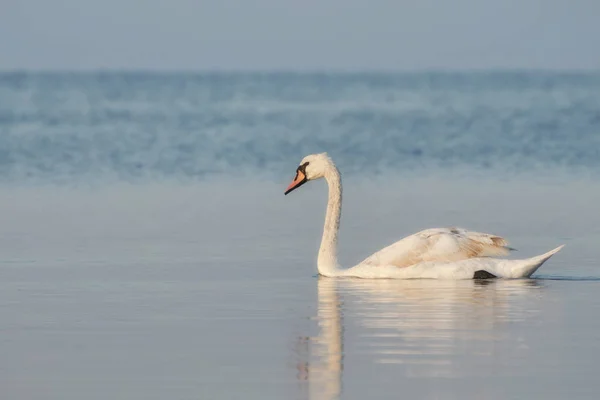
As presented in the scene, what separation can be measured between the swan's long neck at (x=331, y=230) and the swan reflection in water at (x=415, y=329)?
312mm

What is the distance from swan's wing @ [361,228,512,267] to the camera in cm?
1381

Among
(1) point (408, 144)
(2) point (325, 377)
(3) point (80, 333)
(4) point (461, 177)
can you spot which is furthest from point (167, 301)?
(1) point (408, 144)

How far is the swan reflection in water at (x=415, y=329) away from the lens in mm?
9305

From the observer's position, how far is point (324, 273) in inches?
547

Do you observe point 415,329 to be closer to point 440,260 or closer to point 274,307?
point 274,307

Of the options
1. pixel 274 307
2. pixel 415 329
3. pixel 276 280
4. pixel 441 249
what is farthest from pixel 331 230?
pixel 415 329

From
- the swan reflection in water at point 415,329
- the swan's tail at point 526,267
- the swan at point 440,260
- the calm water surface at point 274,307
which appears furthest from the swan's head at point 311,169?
the swan's tail at point 526,267

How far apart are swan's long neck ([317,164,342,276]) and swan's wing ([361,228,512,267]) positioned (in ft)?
0.99

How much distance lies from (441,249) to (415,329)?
3305 mm

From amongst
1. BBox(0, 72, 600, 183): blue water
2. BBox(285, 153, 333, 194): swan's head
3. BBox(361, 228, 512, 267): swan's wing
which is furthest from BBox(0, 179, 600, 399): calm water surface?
BBox(0, 72, 600, 183): blue water

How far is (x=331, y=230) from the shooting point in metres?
14.7

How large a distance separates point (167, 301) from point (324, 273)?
7.05ft

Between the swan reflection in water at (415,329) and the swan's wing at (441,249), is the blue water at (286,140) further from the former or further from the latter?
the swan reflection in water at (415,329)

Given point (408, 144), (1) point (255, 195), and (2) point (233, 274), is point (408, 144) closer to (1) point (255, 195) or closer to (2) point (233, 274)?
(1) point (255, 195)
